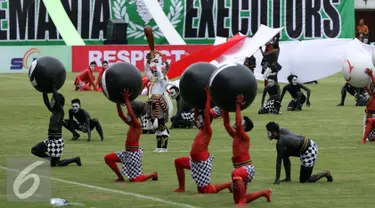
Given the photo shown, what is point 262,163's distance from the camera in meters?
20.1

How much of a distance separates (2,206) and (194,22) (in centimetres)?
4086

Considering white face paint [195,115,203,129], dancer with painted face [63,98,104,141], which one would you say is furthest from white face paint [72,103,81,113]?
white face paint [195,115,203,129]

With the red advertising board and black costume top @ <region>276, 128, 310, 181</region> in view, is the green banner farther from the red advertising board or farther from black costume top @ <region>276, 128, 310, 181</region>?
black costume top @ <region>276, 128, 310, 181</region>

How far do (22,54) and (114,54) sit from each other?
14.1 feet

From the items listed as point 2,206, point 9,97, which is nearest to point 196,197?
point 2,206

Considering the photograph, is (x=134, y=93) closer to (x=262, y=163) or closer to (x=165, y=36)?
(x=262, y=163)

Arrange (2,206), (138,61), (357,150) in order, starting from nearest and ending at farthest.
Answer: (2,206), (357,150), (138,61)

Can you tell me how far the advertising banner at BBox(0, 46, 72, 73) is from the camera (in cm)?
4881

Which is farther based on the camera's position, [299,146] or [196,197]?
[299,146]

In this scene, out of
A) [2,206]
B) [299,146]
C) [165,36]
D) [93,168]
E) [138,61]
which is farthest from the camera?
[165,36]

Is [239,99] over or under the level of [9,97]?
over

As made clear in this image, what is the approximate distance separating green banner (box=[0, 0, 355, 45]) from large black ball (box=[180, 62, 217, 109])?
1466 inches

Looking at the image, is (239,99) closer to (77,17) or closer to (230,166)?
(230,166)

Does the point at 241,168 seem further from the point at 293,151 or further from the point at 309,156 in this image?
the point at 309,156
